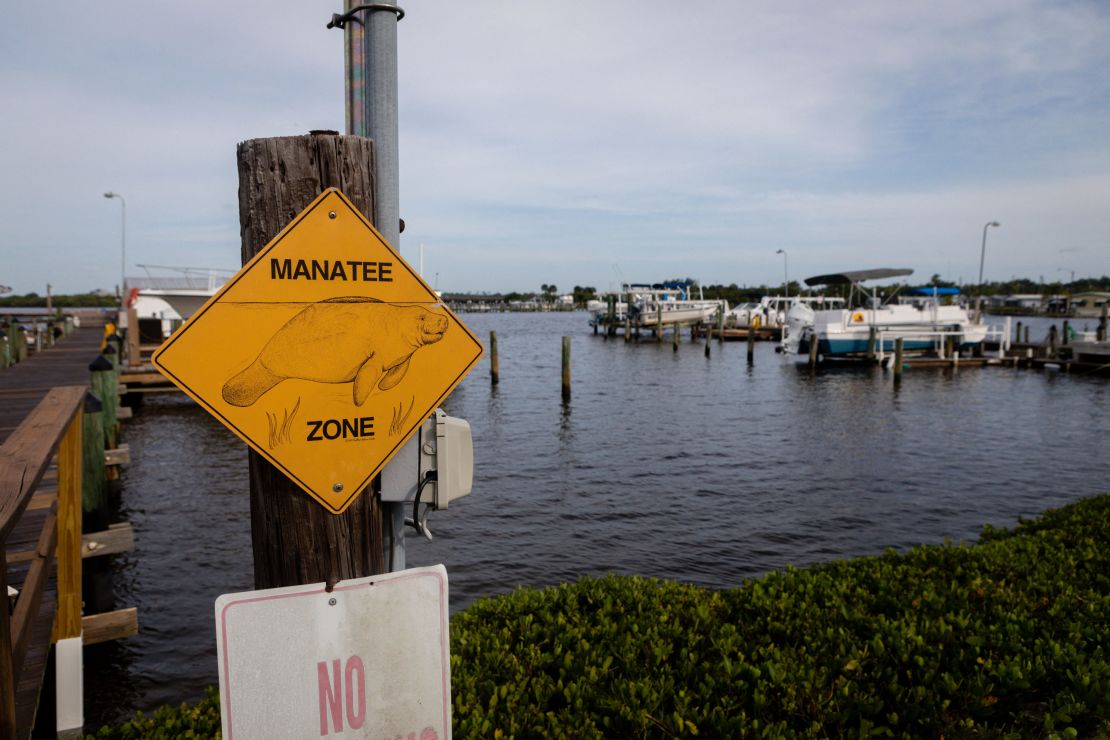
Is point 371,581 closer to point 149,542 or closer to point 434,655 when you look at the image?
point 434,655

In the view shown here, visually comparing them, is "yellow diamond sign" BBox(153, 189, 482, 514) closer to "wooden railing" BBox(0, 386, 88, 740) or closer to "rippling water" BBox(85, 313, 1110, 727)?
"wooden railing" BBox(0, 386, 88, 740)

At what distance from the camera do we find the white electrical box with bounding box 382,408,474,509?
2643 mm

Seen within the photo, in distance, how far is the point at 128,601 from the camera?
9250 millimetres

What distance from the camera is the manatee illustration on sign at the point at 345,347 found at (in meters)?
2.32

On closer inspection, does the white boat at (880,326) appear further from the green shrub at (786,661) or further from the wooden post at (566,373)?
the green shrub at (786,661)

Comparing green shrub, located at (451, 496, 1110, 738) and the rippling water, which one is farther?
the rippling water

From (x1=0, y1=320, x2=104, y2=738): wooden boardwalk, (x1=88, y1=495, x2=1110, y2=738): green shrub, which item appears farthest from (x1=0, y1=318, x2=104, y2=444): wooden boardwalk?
(x1=88, y1=495, x2=1110, y2=738): green shrub

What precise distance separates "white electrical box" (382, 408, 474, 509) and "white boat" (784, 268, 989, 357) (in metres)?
38.5

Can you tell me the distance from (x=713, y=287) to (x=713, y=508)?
6715 inches

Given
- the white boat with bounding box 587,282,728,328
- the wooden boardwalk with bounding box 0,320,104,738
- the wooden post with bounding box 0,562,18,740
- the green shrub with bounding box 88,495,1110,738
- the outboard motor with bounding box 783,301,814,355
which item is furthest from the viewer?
the white boat with bounding box 587,282,728,328

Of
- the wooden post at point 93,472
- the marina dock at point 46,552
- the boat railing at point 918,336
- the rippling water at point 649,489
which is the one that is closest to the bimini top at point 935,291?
the boat railing at point 918,336

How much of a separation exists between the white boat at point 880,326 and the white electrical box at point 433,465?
38.5 metres

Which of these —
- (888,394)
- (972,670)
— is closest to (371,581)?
(972,670)

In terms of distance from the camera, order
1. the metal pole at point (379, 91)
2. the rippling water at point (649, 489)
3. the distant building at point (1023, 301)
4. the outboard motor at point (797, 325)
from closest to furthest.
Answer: the metal pole at point (379, 91), the rippling water at point (649, 489), the outboard motor at point (797, 325), the distant building at point (1023, 301)
